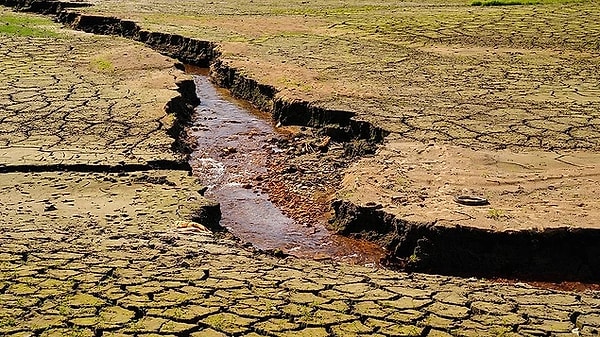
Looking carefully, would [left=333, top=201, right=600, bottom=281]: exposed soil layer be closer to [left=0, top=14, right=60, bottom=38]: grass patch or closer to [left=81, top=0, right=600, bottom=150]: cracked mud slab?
[left=81, top=0, right=600, bottom=150]: cracked mud slab

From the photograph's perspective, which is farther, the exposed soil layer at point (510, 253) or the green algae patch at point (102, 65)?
the green algae patch at point (102, 65)

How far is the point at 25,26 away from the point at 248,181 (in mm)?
7254

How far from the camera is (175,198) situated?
238 inches

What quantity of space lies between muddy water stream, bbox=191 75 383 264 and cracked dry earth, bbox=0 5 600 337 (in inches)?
16.6

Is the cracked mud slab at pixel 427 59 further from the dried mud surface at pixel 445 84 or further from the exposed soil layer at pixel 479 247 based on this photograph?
the exposed soil layer at pixel 479 247

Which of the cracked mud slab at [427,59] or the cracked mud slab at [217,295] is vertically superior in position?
the cracked mud slab at [427,59]

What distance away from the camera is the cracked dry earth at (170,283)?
4074mm

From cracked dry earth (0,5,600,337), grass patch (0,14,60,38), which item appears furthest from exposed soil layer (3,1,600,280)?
grass patch (0,14,60,38)

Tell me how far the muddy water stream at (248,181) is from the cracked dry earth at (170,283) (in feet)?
1.38

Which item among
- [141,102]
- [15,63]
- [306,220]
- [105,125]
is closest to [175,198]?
A: [306,220]

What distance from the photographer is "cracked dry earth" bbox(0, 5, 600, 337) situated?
407 centimetres

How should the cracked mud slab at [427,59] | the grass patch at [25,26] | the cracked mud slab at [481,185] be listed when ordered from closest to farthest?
A: the cracked mud slab at [481,185] → the cracked mud slab at [427,59] → the grass patch at [25,26]

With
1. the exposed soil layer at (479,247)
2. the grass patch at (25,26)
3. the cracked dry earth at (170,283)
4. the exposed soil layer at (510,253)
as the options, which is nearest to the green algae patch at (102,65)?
the grass patch at (25,26)

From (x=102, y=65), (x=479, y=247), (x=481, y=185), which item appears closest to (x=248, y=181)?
(x=481, y=185)
